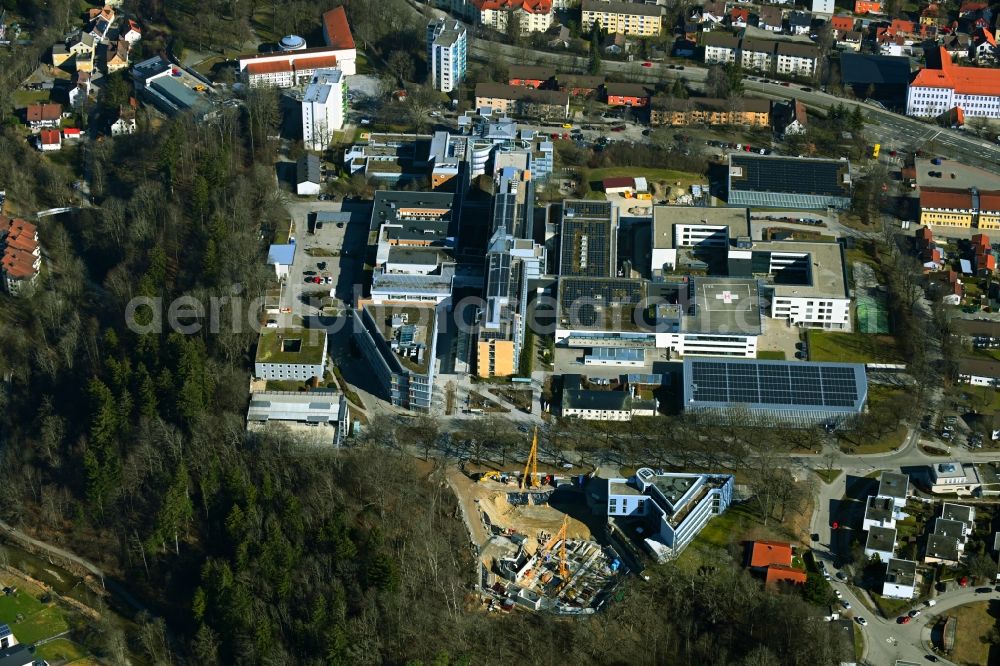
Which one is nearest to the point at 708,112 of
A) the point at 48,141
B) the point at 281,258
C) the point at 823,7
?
the point at 823,7

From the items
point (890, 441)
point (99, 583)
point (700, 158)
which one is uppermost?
point (700, 158)

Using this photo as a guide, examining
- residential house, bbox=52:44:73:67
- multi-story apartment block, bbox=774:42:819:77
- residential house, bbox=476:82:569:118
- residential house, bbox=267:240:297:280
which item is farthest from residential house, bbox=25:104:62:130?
multi-story apartment block, bbox=774:42:819:77

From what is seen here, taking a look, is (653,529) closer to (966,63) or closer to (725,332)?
(725,332)

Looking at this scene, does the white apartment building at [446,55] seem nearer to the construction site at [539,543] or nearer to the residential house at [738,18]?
the residential house at [738,18]

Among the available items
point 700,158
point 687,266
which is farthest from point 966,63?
point 687,266

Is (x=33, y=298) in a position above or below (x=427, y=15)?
below

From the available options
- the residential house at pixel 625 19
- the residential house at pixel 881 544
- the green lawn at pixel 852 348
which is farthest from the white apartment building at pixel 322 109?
the residential house at pixel 881 544
